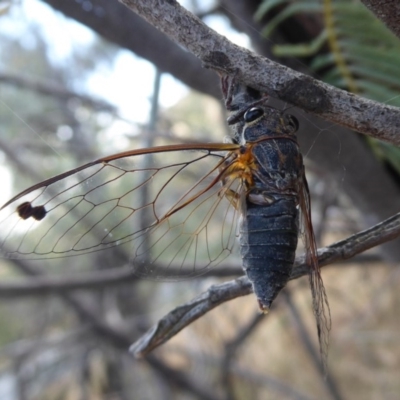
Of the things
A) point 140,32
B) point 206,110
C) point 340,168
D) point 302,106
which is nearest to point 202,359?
point 206,110

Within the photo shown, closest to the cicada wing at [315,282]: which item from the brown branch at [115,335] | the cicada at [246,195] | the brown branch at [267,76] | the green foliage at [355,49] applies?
the cicada at [246,195]

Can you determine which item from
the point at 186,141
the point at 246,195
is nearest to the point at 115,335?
the point at 186,141

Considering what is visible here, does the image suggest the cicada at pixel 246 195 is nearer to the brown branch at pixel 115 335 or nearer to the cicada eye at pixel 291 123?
the cicada eye at pixel 291 123

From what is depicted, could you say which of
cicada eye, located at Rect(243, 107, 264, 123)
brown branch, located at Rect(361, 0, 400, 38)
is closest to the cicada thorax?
cicada eye, located at Rect(243, 107, 264, 123)

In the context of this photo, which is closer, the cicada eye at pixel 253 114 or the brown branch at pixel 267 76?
the brown branch at pixel 267 76

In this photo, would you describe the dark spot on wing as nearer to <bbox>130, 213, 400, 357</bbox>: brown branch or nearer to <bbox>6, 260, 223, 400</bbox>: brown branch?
<bbox>130, 213, 400, 357</bbox>: brown branch

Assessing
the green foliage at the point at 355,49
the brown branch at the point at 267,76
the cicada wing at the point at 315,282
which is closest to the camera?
the brown branch at the point at 267,76
